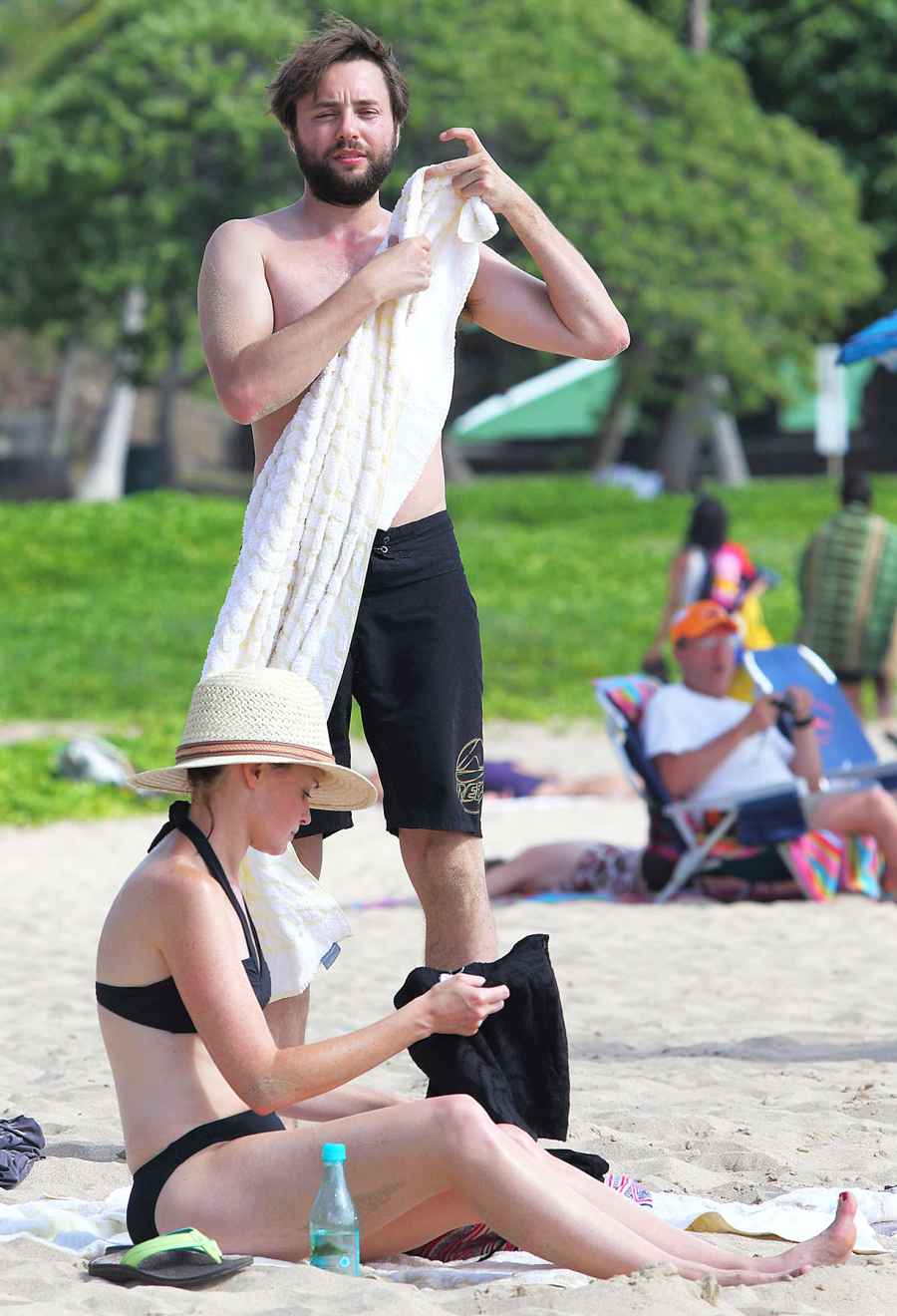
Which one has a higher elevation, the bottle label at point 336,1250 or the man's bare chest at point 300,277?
the man's bare chest at point 300,277

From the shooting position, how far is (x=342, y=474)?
4113 mm

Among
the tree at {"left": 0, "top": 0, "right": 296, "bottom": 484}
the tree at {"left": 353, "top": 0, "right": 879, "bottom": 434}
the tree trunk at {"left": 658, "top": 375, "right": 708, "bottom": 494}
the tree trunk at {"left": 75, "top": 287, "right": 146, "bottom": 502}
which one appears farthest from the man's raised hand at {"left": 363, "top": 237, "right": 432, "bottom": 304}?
the tree trunk at {"left": 75, "top": 287, "right": 146, "bottom": 502}

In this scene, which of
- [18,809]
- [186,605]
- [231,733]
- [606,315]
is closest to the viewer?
[231,733]

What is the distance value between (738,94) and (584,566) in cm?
921

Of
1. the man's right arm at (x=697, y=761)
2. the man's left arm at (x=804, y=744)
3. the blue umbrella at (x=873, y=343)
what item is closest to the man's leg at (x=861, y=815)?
the man's left arm at (x=804, y=744)

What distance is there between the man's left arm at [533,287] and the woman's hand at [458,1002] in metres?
1.39

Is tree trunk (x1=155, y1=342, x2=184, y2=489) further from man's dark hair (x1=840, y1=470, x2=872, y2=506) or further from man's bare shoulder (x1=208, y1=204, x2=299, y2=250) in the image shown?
man's bare shoulder (x1=208, y1=204, x2=299, y2=250)

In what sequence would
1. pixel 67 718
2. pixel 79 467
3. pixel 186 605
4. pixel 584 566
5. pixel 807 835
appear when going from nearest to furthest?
pixel 807 835
pixel 67 718
pixel 186 605
pixel 584 566
pixel 79 467

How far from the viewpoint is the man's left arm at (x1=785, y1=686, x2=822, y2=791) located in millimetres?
7859

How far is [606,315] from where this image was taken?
4270mm

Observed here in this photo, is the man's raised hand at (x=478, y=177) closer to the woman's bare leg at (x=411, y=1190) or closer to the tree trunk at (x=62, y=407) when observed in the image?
the woman's bare leg at (x=411, y=1190)

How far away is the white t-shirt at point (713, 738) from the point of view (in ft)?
25.9

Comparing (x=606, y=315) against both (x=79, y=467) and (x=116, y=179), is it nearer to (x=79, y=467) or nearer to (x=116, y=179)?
(x=116, y=179)

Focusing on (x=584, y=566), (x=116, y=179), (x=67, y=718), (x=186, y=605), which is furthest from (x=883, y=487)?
(x=67, y=718)
